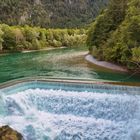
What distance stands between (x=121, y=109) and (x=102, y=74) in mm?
11548

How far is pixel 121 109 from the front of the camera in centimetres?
1808

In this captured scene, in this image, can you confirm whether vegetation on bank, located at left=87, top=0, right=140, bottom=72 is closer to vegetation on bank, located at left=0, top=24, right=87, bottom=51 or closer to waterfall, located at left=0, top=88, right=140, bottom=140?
waterfall, located at left=0, top=88, right=140, bottom=140

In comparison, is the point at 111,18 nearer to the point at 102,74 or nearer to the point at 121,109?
the point at 102,74

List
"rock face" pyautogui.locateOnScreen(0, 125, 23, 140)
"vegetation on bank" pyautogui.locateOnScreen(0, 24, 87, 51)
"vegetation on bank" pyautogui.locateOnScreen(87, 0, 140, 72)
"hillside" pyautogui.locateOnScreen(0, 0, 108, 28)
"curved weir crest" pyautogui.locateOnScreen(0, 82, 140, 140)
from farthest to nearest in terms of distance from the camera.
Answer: "hillside" pyautogui.locateOnScreen(0, 0, 108, 28) < "vegetation on bank" pyautogui.locateOnScreen(0, 24, 87, 51) < "vegetation on bank" pyautogui.locateOnScreen(87, 0, 140, 72) < "curved weir crest" pyautogui.locateOnScreen(0, 82, 140, 140) < "rock face" pyautogui.locateOnScreen(0, 125, 23, 140)

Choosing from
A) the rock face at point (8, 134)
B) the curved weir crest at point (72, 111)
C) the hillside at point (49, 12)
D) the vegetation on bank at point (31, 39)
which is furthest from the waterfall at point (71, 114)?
the hillside at point (49, 12)

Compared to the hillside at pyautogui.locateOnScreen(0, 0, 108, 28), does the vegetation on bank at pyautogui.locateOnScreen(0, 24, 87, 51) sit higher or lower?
lower

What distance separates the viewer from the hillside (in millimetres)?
127562

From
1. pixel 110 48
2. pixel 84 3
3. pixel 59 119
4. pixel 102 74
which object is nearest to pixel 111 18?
pixel 110 48

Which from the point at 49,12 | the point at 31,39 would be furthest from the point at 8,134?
the point at 49,12

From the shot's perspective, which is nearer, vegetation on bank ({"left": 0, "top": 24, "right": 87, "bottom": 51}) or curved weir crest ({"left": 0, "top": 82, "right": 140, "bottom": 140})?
curved weir crest ({"left": 0, "top": 82, "right": 140, "bottom": 140})

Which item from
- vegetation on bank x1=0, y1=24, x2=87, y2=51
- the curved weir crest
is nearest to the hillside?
vegetation on bank x1=0, y1=24, x2=87, y2=51

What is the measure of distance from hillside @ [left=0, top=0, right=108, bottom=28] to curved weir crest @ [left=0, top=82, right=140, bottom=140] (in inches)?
3977

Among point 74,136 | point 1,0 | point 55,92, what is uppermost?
point 1,0

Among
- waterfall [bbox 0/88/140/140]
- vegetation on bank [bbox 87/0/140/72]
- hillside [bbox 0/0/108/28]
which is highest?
hillside [bbox 0/0/108/28]
